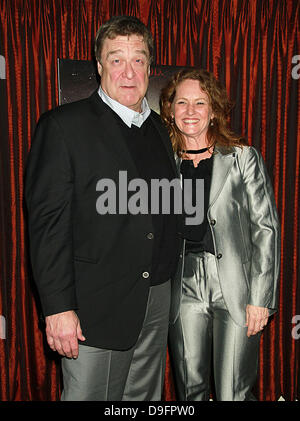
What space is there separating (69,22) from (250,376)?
210cm

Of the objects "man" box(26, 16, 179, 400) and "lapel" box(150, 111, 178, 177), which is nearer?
"man" box(26, 16, 179, 400)

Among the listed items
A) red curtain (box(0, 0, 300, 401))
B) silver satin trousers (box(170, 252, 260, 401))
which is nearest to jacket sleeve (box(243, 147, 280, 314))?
silver satin trousers (box(170, 252, 260, 401))

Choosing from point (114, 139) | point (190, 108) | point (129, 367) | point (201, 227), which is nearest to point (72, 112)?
point (114, 139)

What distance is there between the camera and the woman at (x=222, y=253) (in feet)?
5.95

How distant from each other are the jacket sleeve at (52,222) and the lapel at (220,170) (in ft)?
2.22

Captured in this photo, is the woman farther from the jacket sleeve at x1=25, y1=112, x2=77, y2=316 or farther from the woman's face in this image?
the jacket sleeve at x1=25, y1=112, x2=77, y2=316

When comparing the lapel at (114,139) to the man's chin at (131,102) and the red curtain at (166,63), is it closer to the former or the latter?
the man's chin at (131,102)

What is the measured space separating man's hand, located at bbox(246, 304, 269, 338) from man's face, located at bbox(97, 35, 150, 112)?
105cm

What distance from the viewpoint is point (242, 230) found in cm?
184

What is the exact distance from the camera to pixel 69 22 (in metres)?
2.28

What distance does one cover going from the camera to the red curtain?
226cm

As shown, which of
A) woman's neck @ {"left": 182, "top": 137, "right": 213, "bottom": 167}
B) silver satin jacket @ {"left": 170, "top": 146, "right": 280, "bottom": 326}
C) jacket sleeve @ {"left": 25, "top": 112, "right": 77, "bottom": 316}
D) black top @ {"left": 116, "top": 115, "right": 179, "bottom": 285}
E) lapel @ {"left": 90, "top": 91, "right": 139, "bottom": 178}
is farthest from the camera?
woman's neck @ {"left": 182, "top": 137, "right": 213, "bottom": 167}
